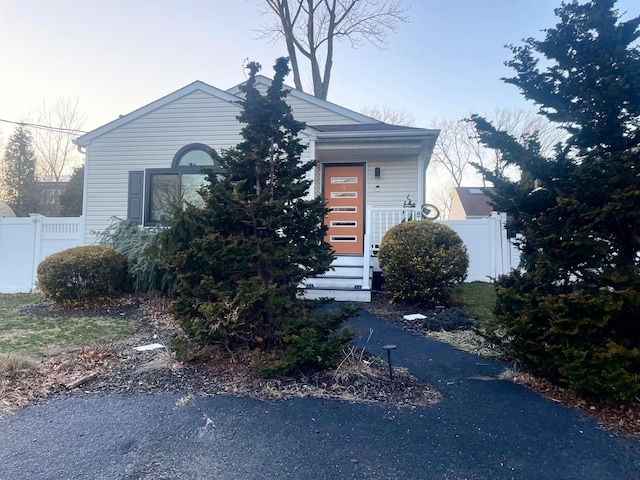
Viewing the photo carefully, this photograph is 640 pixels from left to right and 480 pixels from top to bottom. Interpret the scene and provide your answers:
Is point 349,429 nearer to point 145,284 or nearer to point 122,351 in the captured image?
point 122,351

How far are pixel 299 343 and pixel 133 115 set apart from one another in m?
8.49

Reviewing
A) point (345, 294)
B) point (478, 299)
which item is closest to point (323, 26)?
point (345, 294)

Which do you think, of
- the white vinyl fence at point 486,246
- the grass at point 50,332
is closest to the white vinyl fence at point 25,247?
the grass at point 50,332

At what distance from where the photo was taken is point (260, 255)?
3.48m

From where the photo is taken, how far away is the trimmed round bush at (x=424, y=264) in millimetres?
6434

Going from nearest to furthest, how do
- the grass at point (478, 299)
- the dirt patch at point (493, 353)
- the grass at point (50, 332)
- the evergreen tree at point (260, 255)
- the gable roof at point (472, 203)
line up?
the dirt patch at point (493, 353), the evergreen tree at point (260, 255), the grass at point (50, 332), the grass at point (478, 299), the gable roof at point (472, 203)

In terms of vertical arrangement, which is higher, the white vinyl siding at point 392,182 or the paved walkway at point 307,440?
the white vinyl siding at point 392,182

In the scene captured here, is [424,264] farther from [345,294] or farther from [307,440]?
[307,440]

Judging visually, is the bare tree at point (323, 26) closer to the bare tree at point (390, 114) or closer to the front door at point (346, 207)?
the front door at point (346, 207)

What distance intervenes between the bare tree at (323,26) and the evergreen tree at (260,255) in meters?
15.0

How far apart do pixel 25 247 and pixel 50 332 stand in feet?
17.1

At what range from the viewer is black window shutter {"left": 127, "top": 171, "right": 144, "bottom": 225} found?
928 cm

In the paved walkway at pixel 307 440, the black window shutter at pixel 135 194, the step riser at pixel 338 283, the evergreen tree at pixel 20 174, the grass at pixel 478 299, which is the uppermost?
the evergreen tree at pixel 20 174

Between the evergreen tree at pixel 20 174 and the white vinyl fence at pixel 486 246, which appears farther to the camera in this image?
the evergreen tree at pixel 20 174
